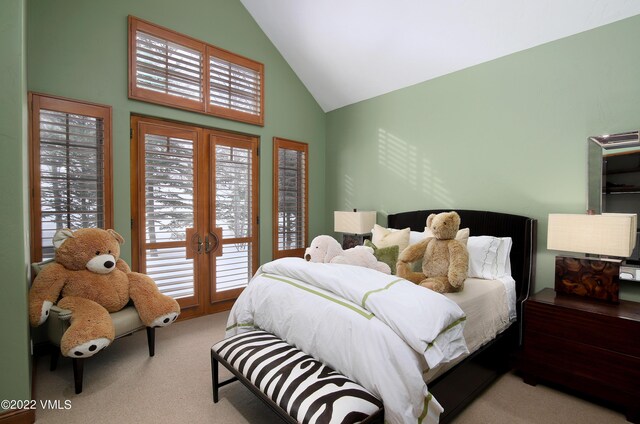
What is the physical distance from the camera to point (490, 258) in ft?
8.64

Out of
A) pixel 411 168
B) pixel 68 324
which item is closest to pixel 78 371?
pixel 68 324

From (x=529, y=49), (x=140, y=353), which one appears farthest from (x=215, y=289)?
(x=529, y=49)

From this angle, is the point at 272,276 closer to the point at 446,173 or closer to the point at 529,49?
the point at 446,173

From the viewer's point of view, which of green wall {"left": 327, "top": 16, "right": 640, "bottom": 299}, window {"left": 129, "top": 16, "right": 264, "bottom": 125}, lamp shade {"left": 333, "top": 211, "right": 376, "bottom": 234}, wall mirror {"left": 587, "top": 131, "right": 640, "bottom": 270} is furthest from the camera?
lamp shade {"left": 333, "top": 211, "right": 376, "bottom": 234}

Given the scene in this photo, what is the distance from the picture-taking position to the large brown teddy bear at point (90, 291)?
2.08 m

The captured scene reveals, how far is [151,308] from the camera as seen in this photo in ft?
8.34

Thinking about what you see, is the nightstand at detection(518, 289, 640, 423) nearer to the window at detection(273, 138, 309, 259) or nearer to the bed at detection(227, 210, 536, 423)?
the bed at detection(227, 210, 536, 423)

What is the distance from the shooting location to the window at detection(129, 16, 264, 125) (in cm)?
306

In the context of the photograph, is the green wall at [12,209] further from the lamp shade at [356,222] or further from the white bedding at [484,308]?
the lamp shade at [356,222]

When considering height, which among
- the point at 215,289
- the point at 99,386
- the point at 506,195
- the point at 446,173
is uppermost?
the point at 446,173

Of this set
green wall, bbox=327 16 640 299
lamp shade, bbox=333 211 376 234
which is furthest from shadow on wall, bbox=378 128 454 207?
lamp shade, bbox=333 211 376 234

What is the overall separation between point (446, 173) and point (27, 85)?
152 inches

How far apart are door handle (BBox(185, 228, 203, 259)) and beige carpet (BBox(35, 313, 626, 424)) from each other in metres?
1.08

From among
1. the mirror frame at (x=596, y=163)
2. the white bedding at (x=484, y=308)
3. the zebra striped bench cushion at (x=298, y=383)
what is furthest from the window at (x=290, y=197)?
the mirror frame at (x=596, y=163)
